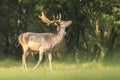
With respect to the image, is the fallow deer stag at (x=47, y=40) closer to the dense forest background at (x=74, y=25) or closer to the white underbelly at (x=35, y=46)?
the white underbelly at (x=35, y=46)

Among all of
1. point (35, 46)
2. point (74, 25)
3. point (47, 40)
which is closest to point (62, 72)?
point (47, 40)

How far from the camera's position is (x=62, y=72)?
1920 centimetres

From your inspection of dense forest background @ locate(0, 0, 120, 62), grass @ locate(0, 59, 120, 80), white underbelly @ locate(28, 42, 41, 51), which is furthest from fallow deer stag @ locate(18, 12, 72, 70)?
dense forest background @ locate(0, 0, 120, 62)

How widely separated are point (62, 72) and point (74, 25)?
34.2 ft

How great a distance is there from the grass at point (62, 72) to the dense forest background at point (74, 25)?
2.91 m

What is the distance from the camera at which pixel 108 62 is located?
1009 inches

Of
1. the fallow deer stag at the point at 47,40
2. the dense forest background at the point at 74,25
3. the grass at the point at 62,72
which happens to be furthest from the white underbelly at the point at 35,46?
the dense forest background at the point at 74,25

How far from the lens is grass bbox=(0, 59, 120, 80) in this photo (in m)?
16.4

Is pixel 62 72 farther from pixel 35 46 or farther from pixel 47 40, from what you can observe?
pixel 35 46

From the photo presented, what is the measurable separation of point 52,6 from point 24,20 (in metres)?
7.52

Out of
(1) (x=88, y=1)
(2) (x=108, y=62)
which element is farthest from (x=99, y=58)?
(1) (x=88, y=1)

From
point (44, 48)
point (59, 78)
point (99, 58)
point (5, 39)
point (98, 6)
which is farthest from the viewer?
point (5, 39)

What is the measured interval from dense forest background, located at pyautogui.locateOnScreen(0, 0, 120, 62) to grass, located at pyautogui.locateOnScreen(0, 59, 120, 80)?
2.91 m

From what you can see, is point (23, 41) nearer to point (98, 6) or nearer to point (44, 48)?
point (44, 48)
